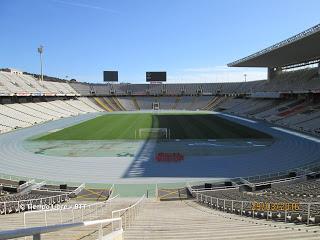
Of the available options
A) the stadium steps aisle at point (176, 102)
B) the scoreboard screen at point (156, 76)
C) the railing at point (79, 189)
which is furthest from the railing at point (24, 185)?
the scoreboard screen at point (156, 76)

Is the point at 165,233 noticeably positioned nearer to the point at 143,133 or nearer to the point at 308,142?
the point at 308,142

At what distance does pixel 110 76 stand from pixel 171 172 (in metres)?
88.2

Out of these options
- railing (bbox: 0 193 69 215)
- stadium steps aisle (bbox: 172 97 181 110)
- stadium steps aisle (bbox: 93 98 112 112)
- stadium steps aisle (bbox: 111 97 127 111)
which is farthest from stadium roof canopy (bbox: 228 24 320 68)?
stadium steps aisle (bbox: 93 98 112 112)

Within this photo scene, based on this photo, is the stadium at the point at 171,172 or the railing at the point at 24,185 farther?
the railing at the point at 24,185

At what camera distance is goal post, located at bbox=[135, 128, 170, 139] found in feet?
147

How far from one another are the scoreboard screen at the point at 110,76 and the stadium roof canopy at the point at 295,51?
1783 inches

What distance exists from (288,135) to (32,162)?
30.5m

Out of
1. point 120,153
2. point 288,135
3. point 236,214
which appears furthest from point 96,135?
point 236,214

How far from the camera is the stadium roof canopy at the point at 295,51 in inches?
1774

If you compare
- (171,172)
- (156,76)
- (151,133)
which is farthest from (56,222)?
(156,76)

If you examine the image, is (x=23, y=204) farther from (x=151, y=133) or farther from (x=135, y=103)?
(x=135, y=103)

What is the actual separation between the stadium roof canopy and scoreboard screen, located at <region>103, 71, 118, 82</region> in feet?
149

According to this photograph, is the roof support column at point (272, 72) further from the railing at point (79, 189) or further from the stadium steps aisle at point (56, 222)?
the stadium steps aisle at point (56, 222)

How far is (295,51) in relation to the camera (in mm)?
56938
